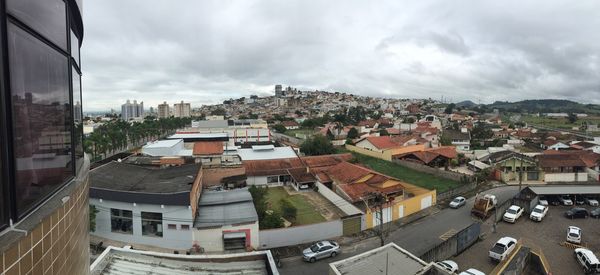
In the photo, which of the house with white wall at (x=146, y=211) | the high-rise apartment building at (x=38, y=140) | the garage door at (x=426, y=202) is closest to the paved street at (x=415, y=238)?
the garage door at (x=426, y=202)

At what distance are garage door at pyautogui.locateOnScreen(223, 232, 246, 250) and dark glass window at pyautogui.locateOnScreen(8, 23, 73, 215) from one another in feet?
48.3

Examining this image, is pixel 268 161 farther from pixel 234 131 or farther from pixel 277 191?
pixel 234 131

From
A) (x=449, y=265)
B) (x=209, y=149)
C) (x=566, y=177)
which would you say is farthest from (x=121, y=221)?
(x=566, y=177)

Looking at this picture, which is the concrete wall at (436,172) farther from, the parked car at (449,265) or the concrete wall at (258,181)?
the parked car at (449,265)

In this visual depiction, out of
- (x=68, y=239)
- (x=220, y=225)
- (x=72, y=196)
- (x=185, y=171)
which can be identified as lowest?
(x=220, y=225)

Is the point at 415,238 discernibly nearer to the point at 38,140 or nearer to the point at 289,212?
the point at 289,212

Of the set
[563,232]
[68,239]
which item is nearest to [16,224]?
[68,239]

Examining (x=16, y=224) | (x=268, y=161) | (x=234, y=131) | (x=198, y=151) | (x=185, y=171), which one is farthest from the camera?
(x=234, y=131)

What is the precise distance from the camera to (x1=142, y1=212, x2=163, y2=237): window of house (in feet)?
54.9

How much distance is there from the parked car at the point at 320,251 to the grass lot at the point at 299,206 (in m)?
3.63

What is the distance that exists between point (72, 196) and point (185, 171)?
19.6 meters

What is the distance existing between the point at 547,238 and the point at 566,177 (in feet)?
51.9

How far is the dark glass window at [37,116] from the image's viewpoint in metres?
1.59

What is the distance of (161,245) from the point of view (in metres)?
16.9
